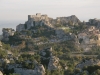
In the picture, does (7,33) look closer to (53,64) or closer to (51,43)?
(51,43)

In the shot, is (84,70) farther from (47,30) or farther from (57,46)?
(47,30)

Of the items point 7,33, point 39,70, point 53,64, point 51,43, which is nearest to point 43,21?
point 7,33

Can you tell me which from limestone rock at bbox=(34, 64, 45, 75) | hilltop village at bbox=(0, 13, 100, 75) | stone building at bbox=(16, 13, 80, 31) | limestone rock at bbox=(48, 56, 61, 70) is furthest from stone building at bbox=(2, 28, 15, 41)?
limestone rock at bbox=(34, 64, 45, 75)

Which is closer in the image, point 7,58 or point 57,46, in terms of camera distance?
point 7,58

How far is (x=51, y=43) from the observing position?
2810 inches

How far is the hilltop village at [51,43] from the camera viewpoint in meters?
48.8

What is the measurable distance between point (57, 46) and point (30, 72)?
86.7 ft

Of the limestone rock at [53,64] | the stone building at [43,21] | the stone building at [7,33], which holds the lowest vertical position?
the limestone rock at [53,64]

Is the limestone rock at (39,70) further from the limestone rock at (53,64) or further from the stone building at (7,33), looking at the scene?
the stone building at (7,33)

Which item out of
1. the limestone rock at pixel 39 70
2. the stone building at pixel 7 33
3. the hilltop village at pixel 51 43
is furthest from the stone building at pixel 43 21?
the limestone rock at pixel 39 70

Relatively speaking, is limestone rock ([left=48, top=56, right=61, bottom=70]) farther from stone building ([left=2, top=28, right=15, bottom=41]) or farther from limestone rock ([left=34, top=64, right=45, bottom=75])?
stone building ([left=2, top=28, right=15, bottom=41])

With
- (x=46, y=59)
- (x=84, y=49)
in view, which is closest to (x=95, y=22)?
(x=84, y=49)

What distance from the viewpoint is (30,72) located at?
140 ft

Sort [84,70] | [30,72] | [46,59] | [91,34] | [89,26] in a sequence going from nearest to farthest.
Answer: [84,70] < [30,72] < [46,59] < [91,34] < [89,26]
